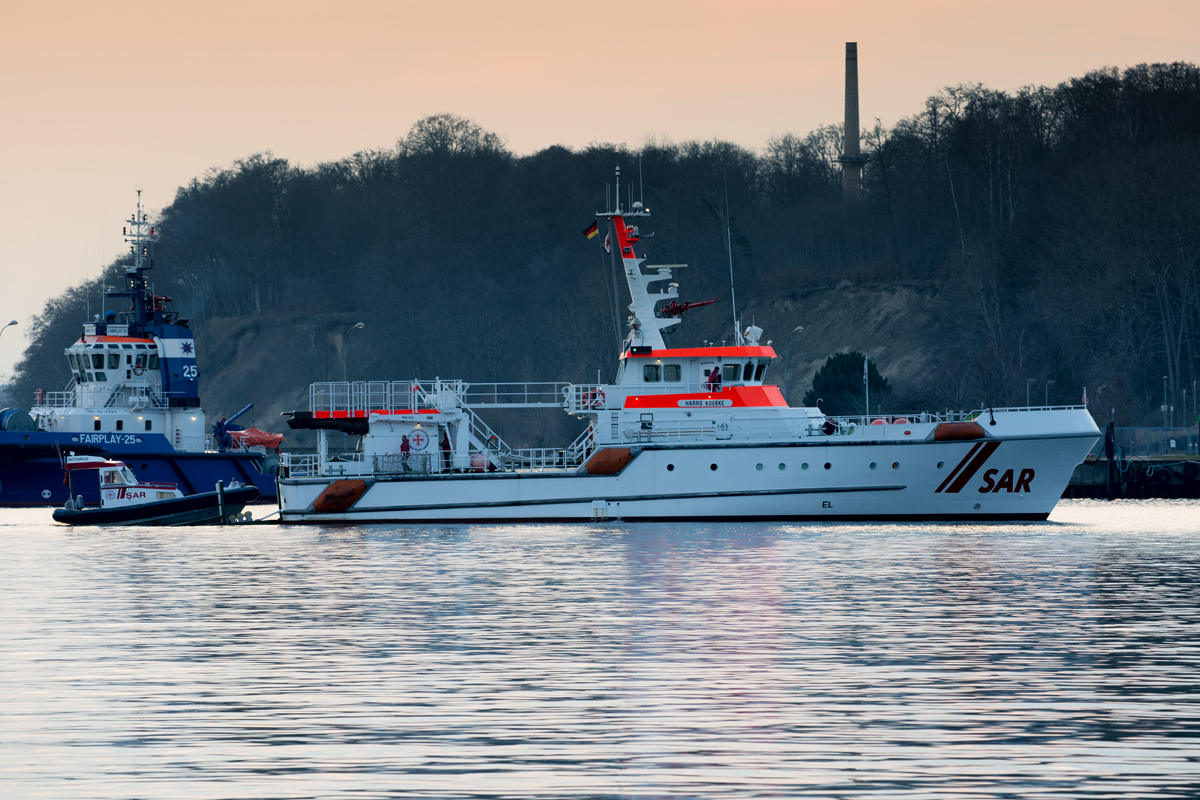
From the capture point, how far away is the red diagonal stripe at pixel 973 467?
37.0 m

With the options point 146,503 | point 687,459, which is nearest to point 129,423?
point 146,503

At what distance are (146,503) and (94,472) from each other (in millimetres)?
12499

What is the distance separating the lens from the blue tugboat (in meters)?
51.5

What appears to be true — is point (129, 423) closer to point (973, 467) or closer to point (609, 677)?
point (973, 467)

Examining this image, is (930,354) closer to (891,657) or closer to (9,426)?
(9,426)

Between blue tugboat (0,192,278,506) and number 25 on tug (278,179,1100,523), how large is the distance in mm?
13439

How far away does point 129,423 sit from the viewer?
53531 mm

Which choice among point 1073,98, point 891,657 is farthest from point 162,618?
point 1073,98

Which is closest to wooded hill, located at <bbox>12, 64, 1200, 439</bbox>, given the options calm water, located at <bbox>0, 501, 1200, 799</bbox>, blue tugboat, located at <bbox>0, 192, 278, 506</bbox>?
blue tugboat, located at <bbox>0, 192, 278, 506</bbox>

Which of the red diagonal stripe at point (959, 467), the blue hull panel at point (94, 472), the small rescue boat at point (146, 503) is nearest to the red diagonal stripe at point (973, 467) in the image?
the red diagonal stripe at point (959, 467)

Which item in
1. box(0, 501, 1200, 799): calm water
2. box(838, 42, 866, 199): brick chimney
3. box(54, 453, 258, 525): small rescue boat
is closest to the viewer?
box(0, 501, 1200, 799): calm water

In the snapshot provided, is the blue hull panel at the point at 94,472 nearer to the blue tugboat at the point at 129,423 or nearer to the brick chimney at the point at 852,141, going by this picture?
the blue tugboat at the point at 129,423

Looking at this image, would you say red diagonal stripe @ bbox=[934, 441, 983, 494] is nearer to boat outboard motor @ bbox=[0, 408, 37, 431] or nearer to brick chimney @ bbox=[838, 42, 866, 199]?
boat outboard motor @ bbox=[0, 408, 37, 431]

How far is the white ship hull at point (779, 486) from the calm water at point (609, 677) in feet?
25.8
